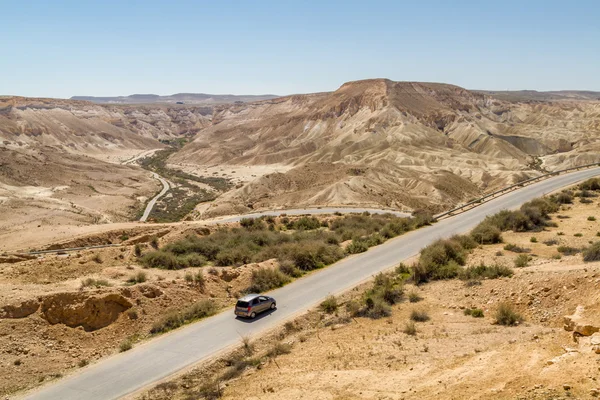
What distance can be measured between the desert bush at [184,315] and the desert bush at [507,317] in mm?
10629

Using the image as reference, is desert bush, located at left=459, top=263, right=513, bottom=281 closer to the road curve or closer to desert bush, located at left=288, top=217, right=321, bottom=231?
desert bush, located at left=288, top=217, right=321, bottom=231

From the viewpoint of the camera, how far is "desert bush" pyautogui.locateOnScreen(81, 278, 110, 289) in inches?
708

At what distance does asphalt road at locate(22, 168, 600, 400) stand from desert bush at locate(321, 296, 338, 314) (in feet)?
2.45

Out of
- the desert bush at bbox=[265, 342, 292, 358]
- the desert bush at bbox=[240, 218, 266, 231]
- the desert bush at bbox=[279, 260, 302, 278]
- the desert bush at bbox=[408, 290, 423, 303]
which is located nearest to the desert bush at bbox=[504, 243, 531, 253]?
the desert bush at bbox=[408, 290, 423, 303]

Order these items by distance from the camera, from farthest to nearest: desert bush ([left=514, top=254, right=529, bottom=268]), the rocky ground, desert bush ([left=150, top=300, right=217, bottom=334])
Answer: desert bush ([left=514, top=254, right=529, bottom=268])
desert bush ([left=150, top=300, right=217, bottom=334])
the rocky ground

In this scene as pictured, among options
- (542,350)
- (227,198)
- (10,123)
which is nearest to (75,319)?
(542,350)

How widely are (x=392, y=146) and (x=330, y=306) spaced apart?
263 feet

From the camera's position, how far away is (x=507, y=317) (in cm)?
1375

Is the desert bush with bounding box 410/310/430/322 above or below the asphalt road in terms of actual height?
above

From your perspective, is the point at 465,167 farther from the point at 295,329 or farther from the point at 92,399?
the point at 92,399

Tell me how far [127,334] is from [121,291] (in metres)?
1.81

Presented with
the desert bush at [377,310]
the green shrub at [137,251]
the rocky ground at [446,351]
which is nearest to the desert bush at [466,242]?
the rocky ground at [446,351]

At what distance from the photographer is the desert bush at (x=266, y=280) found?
20.7 meters

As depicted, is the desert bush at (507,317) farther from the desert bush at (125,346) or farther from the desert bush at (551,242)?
the desert bush at (125,346)
